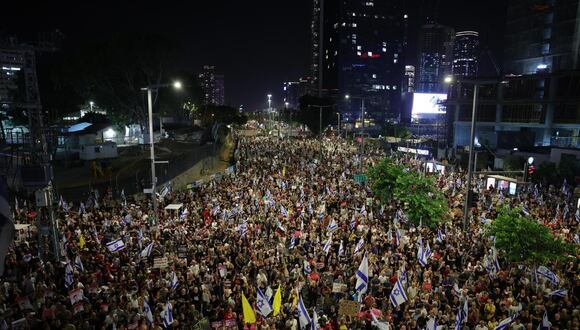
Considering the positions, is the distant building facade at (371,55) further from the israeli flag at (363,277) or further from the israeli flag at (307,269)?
the israeli flag at (363,277)

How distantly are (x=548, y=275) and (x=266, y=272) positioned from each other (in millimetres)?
8950

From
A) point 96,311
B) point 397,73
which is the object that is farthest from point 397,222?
point 397,73

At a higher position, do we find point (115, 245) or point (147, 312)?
point (115, 245)

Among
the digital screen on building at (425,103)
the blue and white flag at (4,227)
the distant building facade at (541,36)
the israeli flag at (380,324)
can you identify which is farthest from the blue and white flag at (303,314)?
the digital screen on building at (425,103)

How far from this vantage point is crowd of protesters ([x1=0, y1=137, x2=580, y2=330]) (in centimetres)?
1091

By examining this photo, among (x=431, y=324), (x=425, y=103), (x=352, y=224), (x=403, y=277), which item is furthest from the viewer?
(x=425, y=103)

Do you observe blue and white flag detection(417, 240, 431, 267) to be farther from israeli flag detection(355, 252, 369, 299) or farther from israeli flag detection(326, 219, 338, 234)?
israeli flag detection(326, 219, 338, 234)

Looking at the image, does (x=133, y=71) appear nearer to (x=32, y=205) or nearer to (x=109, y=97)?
(x=109, y=97)

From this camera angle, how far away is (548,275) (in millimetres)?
12812

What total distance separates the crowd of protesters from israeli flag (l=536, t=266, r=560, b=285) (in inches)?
7.9

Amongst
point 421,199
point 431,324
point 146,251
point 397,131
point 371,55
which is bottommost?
point 146,251

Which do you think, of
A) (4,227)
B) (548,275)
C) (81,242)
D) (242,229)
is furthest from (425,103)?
(4,227)

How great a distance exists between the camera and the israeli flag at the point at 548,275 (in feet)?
41.6

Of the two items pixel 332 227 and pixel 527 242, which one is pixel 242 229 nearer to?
pixel 332 227
